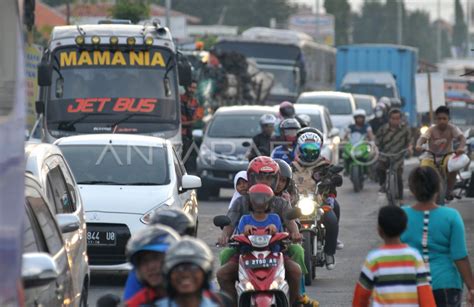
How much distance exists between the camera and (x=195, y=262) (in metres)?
6.35

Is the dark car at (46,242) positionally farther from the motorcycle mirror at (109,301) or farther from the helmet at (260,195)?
the helmet at (260,195)

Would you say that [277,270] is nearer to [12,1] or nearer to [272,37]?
[12,1]

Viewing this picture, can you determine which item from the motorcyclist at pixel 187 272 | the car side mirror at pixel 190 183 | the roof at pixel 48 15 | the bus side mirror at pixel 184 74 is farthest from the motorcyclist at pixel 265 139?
the roof at pixel 48 15

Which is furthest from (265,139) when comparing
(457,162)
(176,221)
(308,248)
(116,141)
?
(176,221)

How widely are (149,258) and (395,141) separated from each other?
18807mm

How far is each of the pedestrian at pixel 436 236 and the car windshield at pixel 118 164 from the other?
7732mm

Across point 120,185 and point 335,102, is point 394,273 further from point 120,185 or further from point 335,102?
point 335,102

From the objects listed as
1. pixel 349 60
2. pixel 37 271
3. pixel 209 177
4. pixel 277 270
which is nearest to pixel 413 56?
pixel 349 60

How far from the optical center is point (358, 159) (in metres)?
29.7

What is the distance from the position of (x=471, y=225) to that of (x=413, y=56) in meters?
31.1

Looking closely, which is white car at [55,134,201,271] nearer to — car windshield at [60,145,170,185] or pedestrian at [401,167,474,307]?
car windshield at [60,145,170,185]

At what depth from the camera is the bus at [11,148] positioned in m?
6.78

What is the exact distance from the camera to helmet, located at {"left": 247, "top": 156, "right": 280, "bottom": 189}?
1248cm

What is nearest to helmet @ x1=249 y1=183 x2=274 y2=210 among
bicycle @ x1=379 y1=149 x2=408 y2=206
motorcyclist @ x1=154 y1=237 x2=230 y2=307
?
motorcyclist @ x1=154 y1=237 x2=230 y2=307
